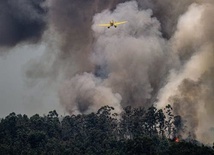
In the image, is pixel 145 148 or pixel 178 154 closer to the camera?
pixel 178 154

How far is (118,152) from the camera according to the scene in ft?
572

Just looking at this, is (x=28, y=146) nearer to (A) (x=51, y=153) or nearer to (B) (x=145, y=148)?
(A) (x=51, y=153)

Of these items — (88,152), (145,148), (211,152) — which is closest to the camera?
(211,152)

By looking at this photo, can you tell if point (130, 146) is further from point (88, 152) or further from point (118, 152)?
point (88, 152)

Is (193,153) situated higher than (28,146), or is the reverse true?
(28,146)

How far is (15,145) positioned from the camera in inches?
7717

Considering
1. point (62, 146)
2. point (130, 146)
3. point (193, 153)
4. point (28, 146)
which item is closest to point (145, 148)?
point (130, 146)

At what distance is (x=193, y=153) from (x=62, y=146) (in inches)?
2163

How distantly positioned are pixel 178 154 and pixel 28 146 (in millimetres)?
64118

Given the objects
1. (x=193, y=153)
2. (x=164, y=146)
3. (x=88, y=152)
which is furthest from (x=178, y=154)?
(x=88, y=152)

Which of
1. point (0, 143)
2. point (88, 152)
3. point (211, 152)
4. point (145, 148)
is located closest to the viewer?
point (211, 152)

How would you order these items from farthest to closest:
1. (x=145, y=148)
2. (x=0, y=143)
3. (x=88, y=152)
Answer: (x=0, y=143)
(x=88, y=152)
(x=145, y=148)

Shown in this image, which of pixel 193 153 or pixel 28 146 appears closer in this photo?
pixel 193 153

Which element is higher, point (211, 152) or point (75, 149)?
point (75, 149)
